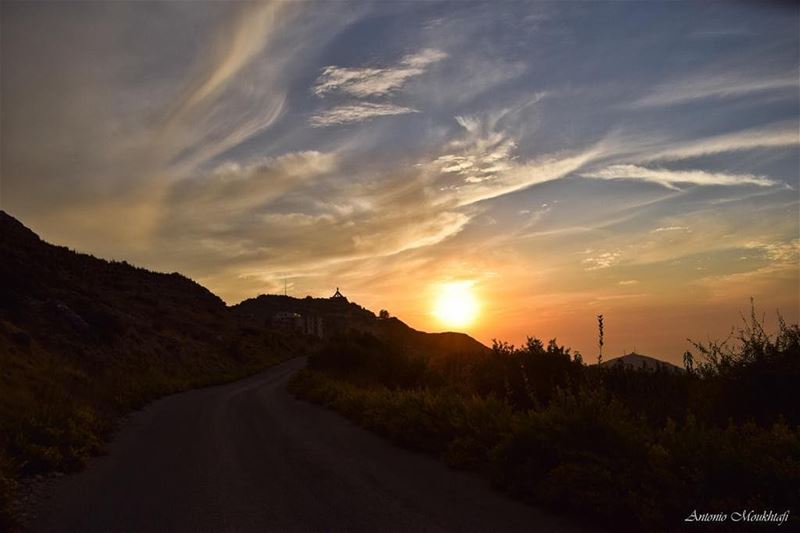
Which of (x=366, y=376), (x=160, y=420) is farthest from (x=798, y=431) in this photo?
(x=366, y=376)

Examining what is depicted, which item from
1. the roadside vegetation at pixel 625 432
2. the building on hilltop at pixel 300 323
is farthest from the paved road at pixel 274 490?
the building on hilltop at pixel 300 323

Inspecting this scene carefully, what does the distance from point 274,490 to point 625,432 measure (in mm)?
Result: 5381

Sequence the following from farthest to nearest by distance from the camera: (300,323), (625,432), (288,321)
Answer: (300,323) < (288,321) < (625,432)

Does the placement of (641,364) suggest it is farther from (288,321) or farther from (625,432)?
(288,321)

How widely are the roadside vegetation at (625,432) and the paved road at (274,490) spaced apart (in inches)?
21.5

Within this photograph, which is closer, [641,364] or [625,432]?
[625,432]

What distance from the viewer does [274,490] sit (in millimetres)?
9688

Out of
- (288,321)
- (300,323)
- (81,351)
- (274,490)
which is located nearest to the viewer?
(274,490)

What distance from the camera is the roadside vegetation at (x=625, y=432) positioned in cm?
694

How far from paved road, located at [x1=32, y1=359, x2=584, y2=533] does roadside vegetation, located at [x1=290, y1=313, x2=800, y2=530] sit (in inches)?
21.5

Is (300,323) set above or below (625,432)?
above

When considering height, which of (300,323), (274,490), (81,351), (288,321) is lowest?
(274,490)

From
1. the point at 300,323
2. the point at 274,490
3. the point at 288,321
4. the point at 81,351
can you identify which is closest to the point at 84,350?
the point at 81,351

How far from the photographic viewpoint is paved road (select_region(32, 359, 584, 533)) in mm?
7887
